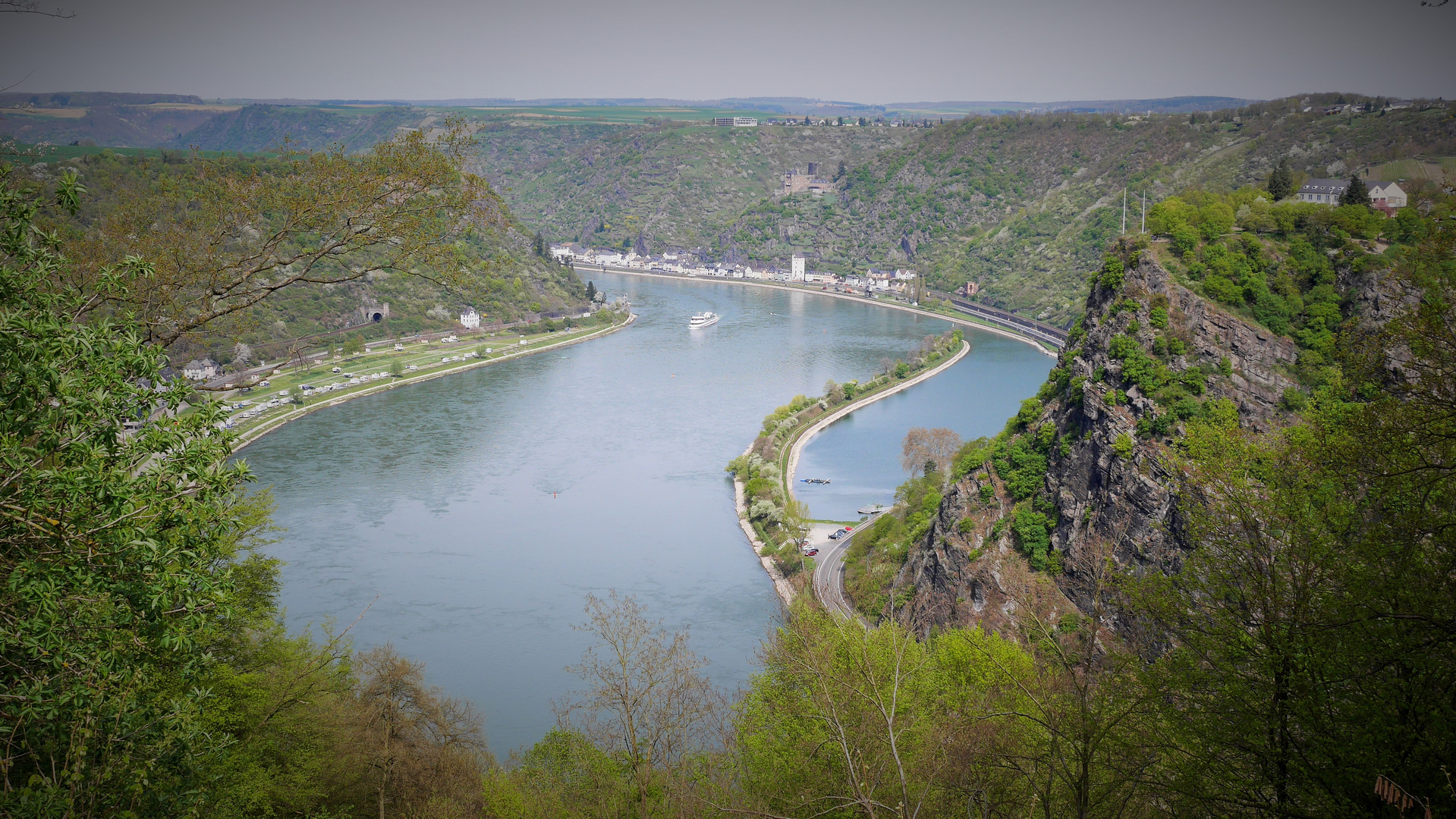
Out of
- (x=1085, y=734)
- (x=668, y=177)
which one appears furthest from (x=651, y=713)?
(x=668, y=177)

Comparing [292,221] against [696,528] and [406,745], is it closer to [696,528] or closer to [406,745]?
[406,745]

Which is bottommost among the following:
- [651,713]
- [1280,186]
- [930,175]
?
[651,713]

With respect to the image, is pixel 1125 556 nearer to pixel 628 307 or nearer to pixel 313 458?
pixel 313 458

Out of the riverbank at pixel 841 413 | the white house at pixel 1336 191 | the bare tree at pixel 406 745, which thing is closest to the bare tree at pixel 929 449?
the riverbank at pixel 841 413

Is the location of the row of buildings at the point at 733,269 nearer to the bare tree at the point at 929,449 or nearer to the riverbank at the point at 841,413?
the riverbank at the point at 841,413

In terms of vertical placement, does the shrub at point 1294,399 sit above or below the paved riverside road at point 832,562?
above

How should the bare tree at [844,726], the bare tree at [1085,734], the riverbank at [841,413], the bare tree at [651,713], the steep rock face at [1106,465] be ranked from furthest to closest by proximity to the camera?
1. the riverbank at [841,413]
2. the steep rock face at [1106,465]
3. the bare tree at [651,713]
4. the bare tree at [844,726]
5. the bare tree at [1085,734]
